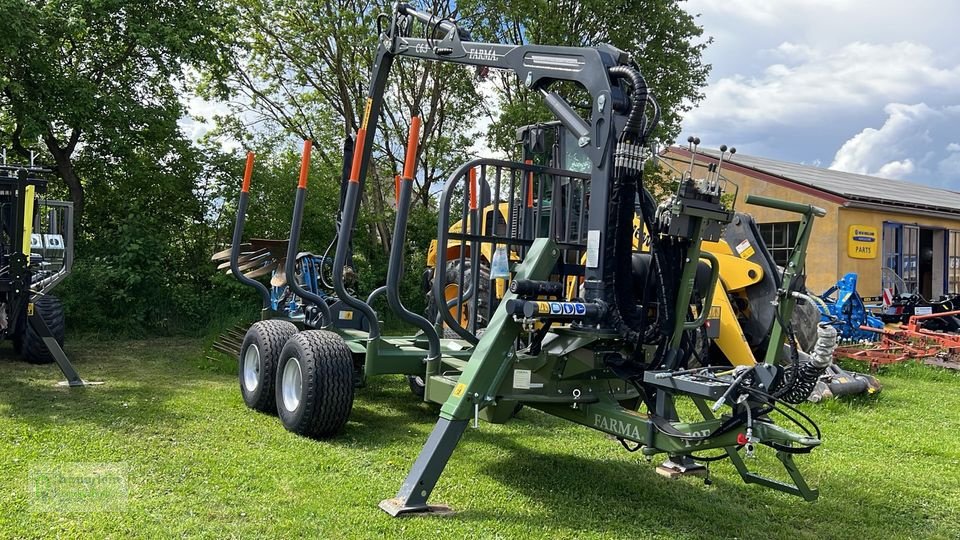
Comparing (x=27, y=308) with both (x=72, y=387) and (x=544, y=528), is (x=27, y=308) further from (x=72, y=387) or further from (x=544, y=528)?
(x=544, y=528)

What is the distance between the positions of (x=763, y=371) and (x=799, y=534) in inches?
42.1

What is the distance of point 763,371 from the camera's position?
3.95 metres

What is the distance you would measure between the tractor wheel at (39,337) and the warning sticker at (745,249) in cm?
732

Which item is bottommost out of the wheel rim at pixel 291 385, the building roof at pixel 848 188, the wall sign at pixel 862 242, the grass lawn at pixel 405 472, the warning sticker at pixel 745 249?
the grass lawn at pixel 405 472

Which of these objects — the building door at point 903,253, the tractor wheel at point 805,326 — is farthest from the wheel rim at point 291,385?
the building door at point 903,253

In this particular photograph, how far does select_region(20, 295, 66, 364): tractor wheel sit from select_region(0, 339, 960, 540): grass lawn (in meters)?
1.49

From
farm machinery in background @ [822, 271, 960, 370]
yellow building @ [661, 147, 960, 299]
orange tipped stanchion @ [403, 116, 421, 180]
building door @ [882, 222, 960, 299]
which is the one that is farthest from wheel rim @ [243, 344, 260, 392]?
building door @ [882, 222, 960, 299]

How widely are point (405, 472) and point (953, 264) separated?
17.7m

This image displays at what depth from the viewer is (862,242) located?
1625 centimetres

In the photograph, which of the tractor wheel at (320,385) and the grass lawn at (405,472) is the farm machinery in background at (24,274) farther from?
the tractor wheel at (320,385)

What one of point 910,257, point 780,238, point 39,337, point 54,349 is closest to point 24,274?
point 54,349

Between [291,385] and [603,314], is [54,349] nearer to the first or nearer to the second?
[291,385]

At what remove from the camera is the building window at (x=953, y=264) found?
18531 millimetres

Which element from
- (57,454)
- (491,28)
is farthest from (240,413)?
(491,28)
